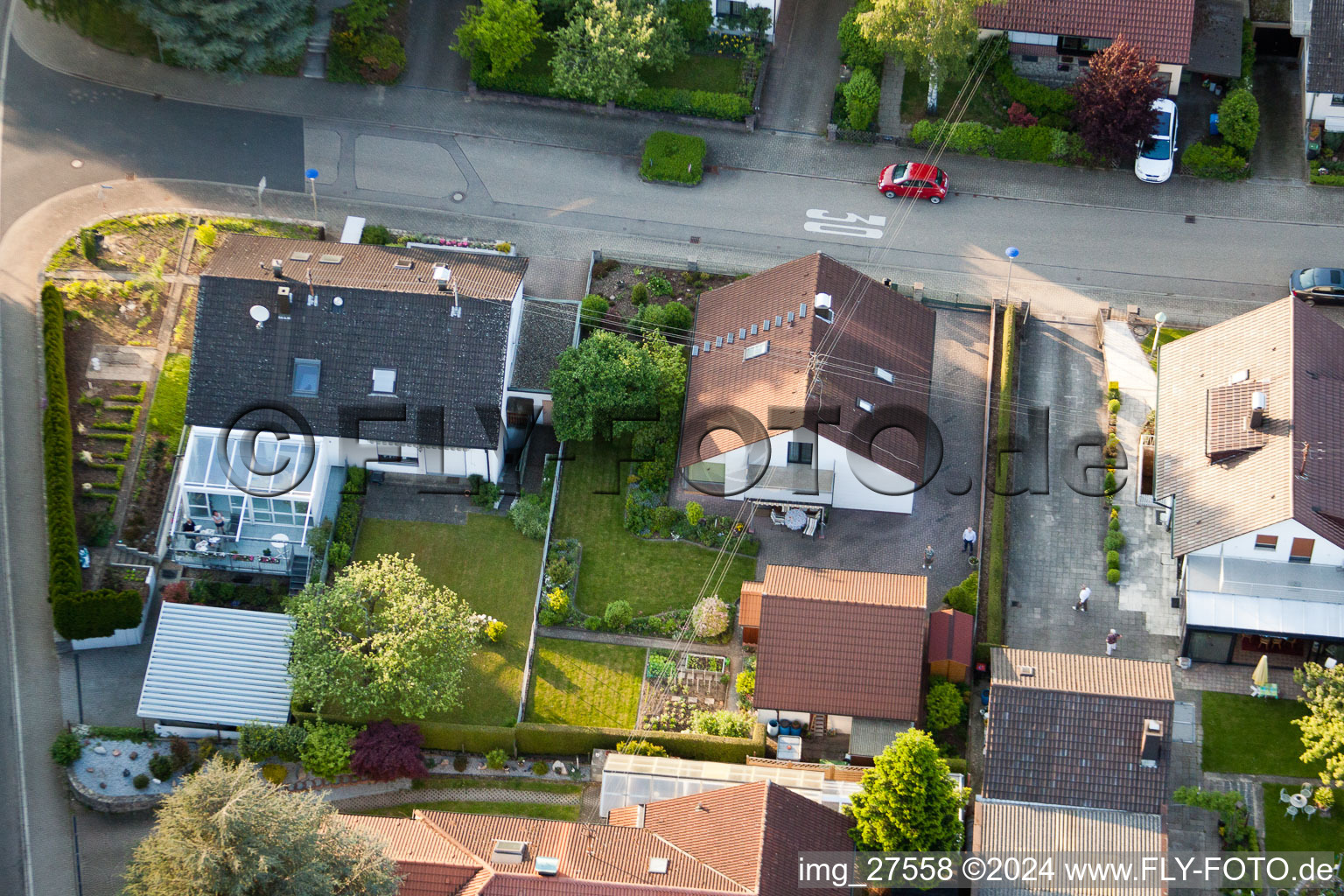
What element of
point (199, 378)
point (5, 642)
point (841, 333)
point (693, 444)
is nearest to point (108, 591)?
point (5, 642)

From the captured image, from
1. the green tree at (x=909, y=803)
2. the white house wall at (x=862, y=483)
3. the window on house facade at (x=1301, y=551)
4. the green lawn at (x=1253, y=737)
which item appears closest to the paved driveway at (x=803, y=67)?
the white house wall at (x=862, y=483)

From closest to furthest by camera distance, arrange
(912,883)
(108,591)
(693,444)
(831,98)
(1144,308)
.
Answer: (912,883), (108,591), (693,444), (1144,308), (831,98)

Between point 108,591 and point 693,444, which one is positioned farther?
point 693,444

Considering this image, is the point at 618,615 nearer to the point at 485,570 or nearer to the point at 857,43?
the point at 485,570

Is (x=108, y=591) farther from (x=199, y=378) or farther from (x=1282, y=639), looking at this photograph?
(x=1282, y=639)

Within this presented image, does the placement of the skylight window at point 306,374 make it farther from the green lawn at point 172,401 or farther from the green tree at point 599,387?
the green tree at point 599,387

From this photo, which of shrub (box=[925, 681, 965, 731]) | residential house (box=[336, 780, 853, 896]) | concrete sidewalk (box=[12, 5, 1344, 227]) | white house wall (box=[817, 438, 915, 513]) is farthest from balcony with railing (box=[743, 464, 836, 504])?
concrete sidewalk (box=[12, 5, 1344, 227])
